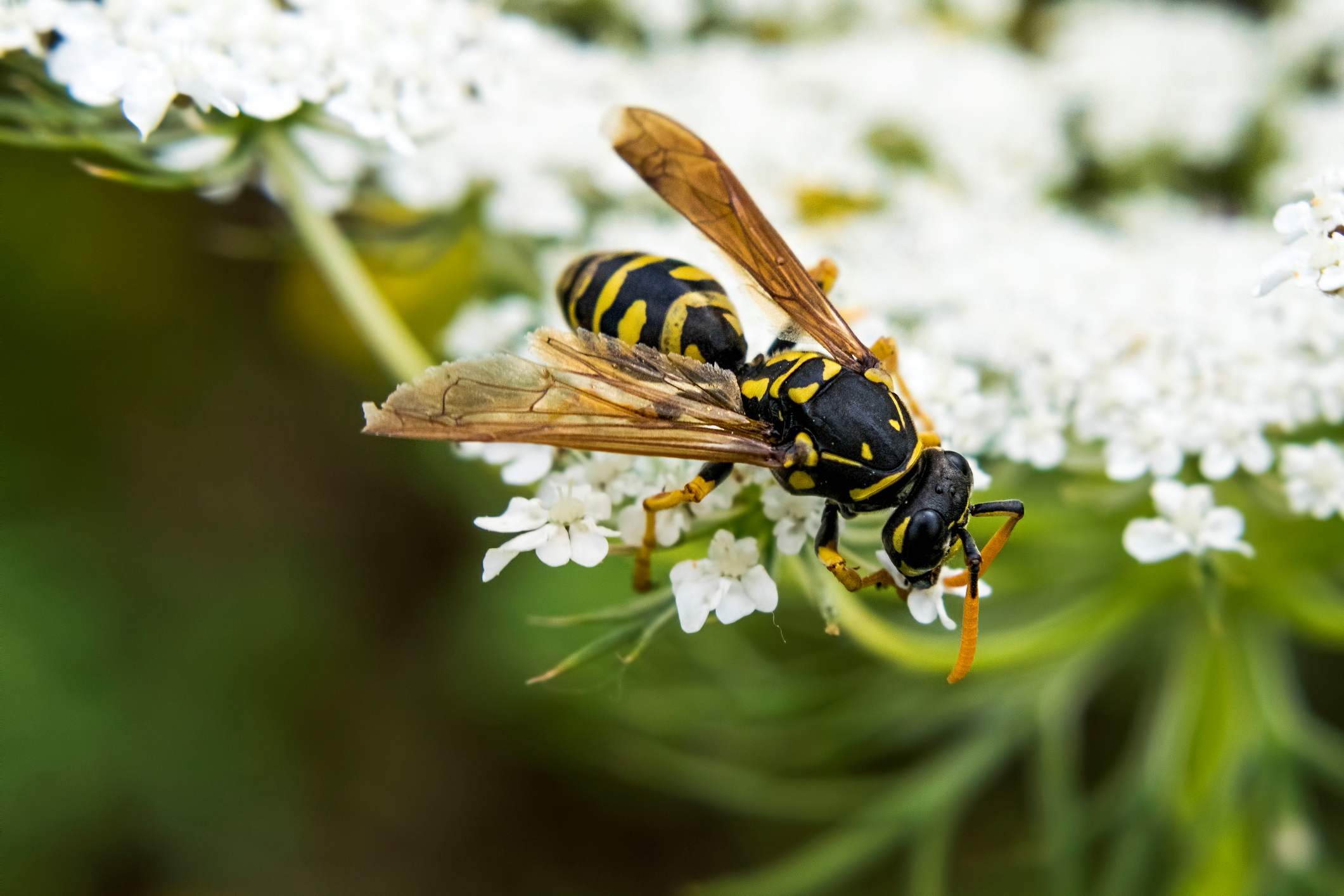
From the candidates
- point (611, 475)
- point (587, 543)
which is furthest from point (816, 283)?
point (587, 543)

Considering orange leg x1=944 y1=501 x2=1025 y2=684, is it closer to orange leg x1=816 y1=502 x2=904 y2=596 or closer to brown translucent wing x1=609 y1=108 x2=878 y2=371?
orange leg x1=816 y1=502 x2=904 y2=596

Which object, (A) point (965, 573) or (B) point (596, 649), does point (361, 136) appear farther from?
(A) point (965, 573)

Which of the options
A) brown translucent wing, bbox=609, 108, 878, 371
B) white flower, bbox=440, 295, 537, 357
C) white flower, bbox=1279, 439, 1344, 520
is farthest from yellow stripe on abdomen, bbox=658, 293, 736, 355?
white flower, bbox=1279, 439, 1344, 520

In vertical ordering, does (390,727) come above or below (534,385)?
below

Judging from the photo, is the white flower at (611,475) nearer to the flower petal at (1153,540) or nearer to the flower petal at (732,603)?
the flower petal at (732,603)

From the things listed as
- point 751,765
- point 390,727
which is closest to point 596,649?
point 751,765

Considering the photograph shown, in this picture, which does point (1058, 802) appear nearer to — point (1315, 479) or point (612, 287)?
point (1315, 479)
